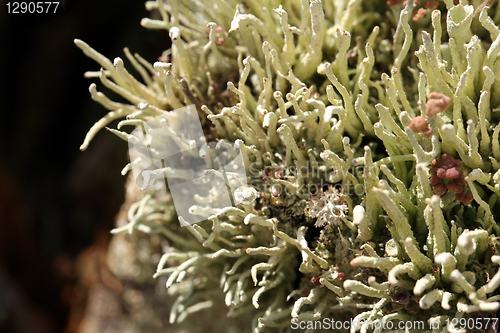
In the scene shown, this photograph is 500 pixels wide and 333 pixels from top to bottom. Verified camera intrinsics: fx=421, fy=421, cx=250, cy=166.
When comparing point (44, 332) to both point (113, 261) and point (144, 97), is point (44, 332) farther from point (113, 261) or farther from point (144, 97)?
point (144, 97)

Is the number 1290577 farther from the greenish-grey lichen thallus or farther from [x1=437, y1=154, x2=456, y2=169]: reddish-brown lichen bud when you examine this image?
[x1=437, y1=154, x2=456, y2=169]: reddish-brown lichen bud

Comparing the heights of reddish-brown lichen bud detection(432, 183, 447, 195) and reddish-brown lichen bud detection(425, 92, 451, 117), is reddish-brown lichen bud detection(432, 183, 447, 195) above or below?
below

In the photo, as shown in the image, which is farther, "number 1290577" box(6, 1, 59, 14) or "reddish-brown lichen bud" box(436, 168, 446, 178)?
"number 1290577" box(6, 1, 59, 14)

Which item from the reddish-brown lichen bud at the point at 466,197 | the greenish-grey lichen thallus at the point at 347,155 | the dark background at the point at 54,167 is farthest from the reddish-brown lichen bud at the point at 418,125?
the dark background at the point at 54,167

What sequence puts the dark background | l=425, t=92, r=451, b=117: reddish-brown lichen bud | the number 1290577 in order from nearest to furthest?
l=425, t=92, r=451, b=117: reddish-brown lichen bud → the number 1290577 → the dark background

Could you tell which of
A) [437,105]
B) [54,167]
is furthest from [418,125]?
[54,167]

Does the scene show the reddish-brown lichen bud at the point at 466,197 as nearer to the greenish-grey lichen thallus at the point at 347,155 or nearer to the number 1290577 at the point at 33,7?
the greenish-grey lichen thallus at the point at 347,155

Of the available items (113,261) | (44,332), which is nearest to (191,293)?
(113,261)

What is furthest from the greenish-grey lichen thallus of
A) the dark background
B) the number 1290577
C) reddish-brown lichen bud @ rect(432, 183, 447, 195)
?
the dark background
